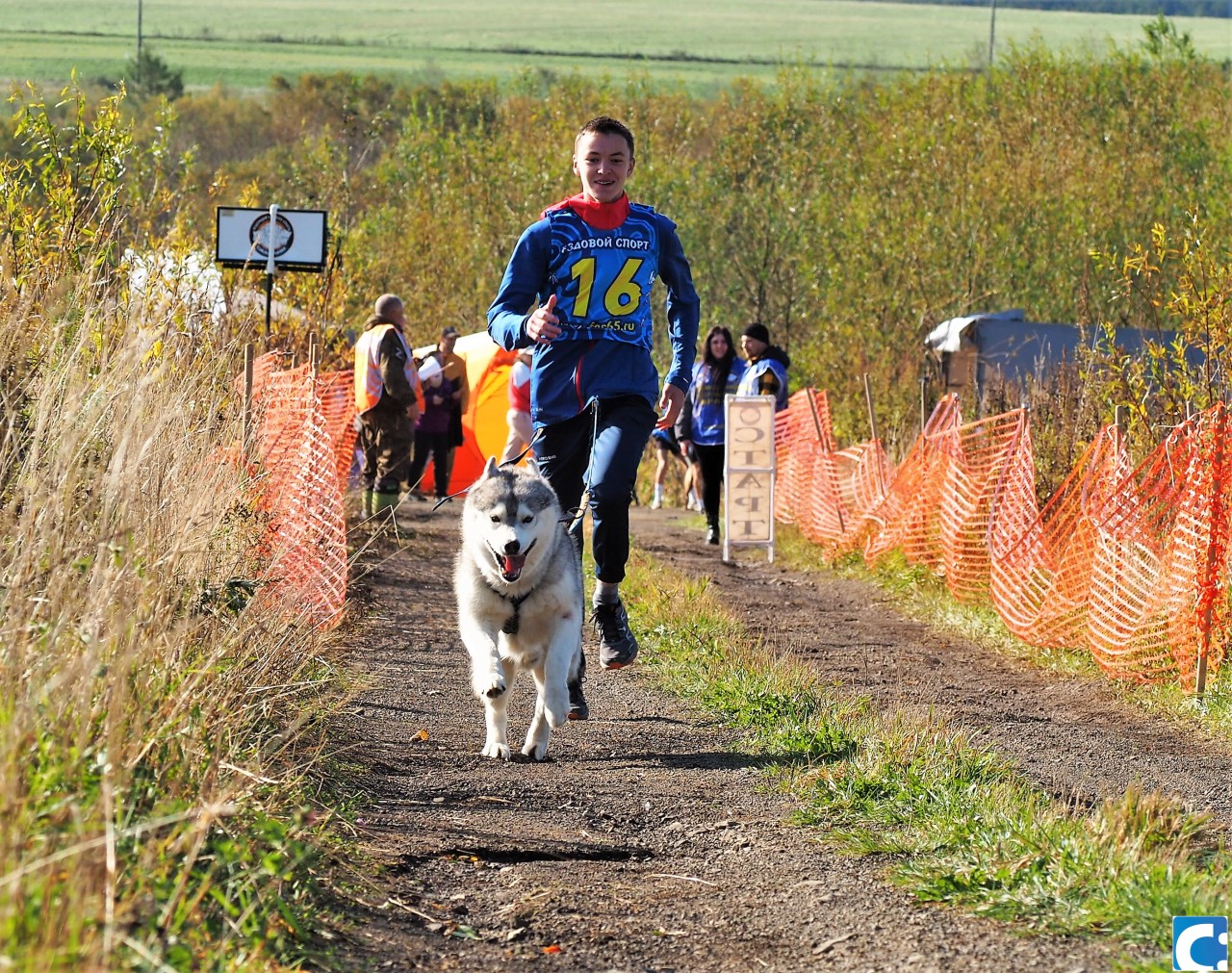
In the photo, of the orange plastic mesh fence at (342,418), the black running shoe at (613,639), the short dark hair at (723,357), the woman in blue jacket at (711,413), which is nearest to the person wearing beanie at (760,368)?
the woman in blue jacket at (711,413)

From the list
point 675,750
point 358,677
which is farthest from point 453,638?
point 675,750

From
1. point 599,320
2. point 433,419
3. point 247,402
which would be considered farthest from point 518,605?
point 433,419

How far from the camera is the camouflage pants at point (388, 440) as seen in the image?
13.2 m

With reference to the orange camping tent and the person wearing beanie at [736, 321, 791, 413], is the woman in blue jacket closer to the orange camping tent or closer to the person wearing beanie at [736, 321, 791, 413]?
the person wearing beanie at [736, 321, 791, 413]

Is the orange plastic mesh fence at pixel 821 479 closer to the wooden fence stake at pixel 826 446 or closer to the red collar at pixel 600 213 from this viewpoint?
the wooden fence stake at pixel 826 446

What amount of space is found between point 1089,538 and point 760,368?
19.4ft

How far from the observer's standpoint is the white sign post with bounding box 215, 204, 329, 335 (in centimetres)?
1123

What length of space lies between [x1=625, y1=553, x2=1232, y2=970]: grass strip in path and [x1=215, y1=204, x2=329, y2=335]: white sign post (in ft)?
19.1

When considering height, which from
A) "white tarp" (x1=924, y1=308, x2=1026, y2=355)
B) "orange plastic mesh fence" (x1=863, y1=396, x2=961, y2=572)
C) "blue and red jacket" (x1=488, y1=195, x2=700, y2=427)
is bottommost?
"orange plastic mesh fence" (x1=863, y1=396, x2=961, y2=572)

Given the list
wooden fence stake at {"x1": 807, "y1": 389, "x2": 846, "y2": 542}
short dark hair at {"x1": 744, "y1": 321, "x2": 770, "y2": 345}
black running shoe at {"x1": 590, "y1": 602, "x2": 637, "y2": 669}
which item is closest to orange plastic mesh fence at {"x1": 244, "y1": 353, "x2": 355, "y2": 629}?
black running shoe at {"x1": 590, "y1": 602, "x2": 637, "y2": 669}

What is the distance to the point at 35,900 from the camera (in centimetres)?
258

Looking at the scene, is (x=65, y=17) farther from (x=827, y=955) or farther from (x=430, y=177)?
(x=827, y=955)

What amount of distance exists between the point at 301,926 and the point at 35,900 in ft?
3.15

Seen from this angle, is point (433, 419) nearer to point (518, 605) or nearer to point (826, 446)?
point (826, 446)
